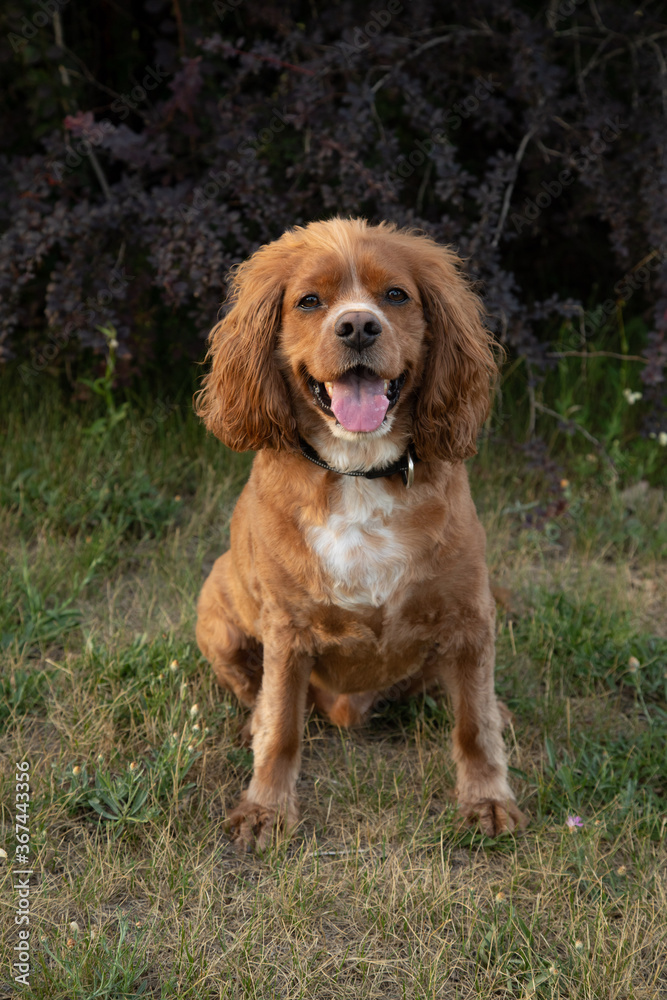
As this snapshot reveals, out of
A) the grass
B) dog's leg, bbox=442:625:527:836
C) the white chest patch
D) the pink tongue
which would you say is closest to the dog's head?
the pink tongue

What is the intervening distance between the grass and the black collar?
0.87 meters

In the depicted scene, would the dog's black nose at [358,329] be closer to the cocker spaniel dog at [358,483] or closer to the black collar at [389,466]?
the cocker spaniel dog at [358,483]

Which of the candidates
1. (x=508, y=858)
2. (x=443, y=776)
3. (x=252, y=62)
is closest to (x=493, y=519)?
(x=443, y=776)

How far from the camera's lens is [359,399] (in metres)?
2.42

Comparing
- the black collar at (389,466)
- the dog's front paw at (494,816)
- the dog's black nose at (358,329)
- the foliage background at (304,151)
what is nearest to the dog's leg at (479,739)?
the dog's front paw at (494,816)

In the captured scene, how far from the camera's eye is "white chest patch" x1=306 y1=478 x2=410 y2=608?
2484 mm

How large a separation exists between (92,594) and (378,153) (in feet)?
7.28

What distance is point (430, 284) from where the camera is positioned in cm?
258

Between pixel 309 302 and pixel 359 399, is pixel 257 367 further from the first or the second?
pixel 359 399

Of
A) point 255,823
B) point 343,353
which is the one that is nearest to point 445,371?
point 343,353

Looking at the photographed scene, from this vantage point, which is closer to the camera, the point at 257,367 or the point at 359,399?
the point at 359,399

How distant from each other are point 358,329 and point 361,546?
57 centimetres

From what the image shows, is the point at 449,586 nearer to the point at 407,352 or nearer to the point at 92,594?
the point at 407,352

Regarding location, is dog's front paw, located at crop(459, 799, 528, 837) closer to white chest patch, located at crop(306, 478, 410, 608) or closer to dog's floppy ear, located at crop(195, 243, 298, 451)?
white chest patch, located at crop(306, 478, 410, 608)
